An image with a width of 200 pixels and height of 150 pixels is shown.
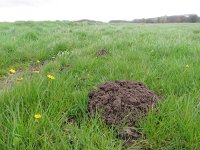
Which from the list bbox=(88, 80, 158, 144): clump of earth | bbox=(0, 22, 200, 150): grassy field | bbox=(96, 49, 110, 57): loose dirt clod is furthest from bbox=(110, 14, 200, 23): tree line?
bbox=(88, 80, 158, 144): clump of earth

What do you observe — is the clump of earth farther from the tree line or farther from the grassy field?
the tree line

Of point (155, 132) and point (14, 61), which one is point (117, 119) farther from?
point (14, 61)

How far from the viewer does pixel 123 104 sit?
263 cm

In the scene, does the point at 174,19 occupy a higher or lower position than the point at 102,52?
higher

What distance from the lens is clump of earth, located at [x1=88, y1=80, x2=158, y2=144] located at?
2447mm

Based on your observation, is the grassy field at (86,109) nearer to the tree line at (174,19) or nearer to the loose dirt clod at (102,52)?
the loose dirt clod at (102,52)

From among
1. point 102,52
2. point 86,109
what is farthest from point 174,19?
point 86,109

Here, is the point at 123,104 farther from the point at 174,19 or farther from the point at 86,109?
the point at 174,19

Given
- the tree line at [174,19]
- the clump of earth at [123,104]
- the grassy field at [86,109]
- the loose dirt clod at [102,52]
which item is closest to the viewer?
the grassy field at [86,109]

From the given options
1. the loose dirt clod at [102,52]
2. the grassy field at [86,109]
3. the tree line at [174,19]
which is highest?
the tree line at [174,19]

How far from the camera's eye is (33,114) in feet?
7.68

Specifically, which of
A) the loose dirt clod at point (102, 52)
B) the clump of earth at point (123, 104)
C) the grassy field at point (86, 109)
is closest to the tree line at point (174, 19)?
the loose dirt clod at point (102, 52)

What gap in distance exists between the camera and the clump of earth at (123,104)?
245cm

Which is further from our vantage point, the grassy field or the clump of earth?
the clump of earth
